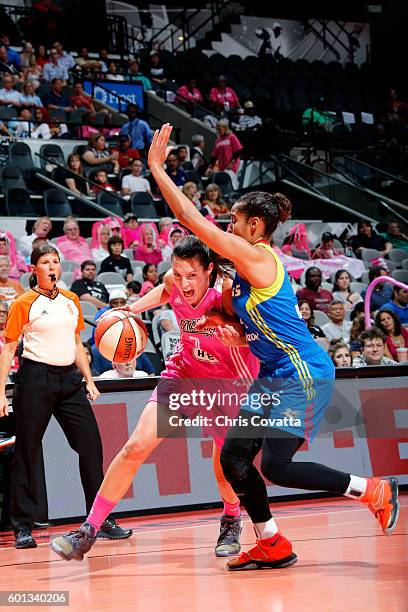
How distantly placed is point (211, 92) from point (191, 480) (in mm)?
13547

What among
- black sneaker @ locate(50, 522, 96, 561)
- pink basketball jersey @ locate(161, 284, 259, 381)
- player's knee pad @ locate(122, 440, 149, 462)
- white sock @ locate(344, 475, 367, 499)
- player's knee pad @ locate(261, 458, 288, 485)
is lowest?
black sneaker @ locate(50, 522, 96, 561)

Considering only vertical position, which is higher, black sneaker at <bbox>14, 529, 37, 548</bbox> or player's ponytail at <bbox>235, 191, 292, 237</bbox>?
player's ponytail at <bbox>235, 191, 292, 237</bbox>

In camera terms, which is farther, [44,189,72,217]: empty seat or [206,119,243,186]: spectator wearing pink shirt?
[206,119,243,186]: spectator wearing pink shirt

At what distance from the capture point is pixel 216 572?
4582mm

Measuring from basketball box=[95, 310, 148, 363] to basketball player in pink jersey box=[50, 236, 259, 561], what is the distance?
0.32ft

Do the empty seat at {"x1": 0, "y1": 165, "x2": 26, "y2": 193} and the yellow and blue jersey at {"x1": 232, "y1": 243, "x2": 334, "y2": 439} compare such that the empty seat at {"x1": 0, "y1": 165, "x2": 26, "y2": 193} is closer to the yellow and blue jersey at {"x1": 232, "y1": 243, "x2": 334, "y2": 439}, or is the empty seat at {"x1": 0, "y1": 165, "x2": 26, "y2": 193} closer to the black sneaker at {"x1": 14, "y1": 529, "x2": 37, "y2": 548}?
the black sneaker at {"x1": 14, "y1": 529, "x2": 37, "y2": 548}

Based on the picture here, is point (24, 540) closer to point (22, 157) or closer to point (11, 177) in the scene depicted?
point (11, 177)

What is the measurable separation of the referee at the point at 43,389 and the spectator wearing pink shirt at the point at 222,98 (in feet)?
44.4

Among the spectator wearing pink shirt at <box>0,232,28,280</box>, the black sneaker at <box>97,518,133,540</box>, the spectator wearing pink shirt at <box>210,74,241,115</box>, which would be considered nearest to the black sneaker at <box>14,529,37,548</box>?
the black sneaker at <box>97,518,133,540</box>

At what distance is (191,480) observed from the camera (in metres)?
7.35

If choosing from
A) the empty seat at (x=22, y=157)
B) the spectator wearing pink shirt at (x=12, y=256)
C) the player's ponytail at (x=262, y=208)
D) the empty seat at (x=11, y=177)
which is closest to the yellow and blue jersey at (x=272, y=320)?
the player's ponytail at (x=262, y=208)

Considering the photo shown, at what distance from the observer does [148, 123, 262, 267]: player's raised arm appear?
4.04 meters

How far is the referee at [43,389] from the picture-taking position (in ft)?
19.9

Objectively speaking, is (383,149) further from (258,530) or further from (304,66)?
(258,530)
